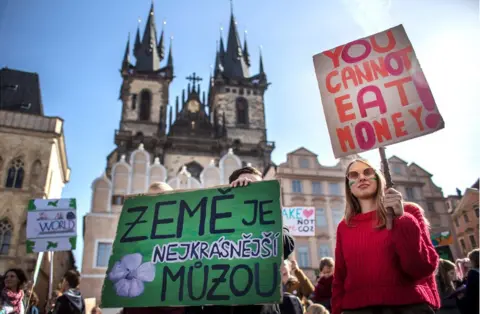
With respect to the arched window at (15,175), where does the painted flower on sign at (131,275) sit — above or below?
below

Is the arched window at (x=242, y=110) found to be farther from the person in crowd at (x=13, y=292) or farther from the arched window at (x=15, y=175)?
the person in crowd at (x=13, y=292)

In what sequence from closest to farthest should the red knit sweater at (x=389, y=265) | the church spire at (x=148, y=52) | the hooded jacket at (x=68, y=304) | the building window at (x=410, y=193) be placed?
the red knit sweater at (x=389, y=265), the hooded jacket at (x=68, y=304), the building window at (x=410, y=193), the church spire at (x=148, y=52)

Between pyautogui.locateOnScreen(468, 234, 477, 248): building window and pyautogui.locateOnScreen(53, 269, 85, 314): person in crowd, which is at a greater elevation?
pyautogui.locateOnScreen(468, 234, 477, 248): building window

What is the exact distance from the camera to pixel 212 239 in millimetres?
2982

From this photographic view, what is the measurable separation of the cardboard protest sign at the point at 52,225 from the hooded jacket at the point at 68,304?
3879 millimetres

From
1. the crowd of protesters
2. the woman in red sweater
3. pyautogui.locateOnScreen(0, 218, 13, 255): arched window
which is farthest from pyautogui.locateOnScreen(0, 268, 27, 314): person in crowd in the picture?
pyautogui.locateOnScreen(0, 218, 13, 255): arched window

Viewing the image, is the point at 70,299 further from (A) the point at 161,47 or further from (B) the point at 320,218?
(A) the point at 161,47

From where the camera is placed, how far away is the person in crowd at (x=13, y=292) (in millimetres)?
4957

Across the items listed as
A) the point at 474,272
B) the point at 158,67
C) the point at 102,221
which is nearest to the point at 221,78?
the point at 158,67

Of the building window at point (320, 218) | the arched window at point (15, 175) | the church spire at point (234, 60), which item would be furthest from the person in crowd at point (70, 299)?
the church spire at point (234, 60)

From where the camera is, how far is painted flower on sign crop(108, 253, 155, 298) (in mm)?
2904

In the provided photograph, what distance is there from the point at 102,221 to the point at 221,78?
25.6 meters

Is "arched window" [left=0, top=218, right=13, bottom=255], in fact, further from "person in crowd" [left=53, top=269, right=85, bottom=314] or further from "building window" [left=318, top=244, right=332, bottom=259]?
"building window" [left=318, top=244, right=332, bottom=259]

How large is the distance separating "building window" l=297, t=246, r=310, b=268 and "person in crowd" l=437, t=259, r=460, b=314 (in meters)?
18.3
